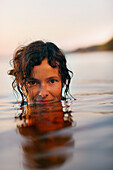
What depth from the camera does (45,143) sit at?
1.50m

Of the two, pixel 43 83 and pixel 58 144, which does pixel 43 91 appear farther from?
pixel 58 144

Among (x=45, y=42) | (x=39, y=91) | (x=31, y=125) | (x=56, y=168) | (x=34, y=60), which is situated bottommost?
(x=56, y=168)

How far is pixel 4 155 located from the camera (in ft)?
4.52

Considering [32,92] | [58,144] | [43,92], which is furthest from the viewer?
[32,92]

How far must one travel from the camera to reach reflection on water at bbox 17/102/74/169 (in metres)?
1.25

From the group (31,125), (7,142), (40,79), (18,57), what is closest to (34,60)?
(40,79)

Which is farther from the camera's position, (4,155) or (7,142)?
(7,142)

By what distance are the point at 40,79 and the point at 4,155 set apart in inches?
75.9

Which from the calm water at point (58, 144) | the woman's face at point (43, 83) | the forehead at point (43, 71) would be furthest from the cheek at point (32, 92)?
the calm water at point (58, 144)

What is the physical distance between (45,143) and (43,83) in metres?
1.78

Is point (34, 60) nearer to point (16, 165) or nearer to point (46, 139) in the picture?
point (46, 139)

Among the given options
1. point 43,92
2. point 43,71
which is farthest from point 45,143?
point 43,71

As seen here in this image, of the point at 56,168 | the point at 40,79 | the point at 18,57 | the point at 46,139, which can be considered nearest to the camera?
the point at 56,168

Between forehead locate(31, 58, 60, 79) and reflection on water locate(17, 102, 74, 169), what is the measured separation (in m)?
1.16
